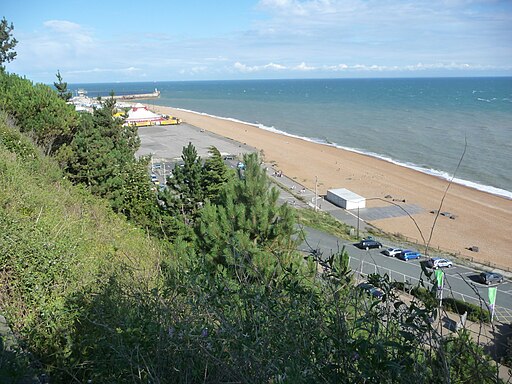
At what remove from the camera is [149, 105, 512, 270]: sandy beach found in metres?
21.6

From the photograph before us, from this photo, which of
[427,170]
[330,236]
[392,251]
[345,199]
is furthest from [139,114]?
[392,251]

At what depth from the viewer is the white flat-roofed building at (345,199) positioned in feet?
84.2

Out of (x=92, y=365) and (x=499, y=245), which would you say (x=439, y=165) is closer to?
(x=499, y=245)

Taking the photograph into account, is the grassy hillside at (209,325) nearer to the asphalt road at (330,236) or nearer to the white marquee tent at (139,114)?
the asphalt road at (330,236)

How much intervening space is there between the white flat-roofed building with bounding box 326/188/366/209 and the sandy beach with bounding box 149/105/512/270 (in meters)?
0.64

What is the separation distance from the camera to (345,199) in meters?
26.0

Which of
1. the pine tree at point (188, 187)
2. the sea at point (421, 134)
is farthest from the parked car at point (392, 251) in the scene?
the sea at point (421, 134)

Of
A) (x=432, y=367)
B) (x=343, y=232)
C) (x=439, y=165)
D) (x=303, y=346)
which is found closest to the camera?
(x=432, y=367)

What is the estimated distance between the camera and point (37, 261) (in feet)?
13.5

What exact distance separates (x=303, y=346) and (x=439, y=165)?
121ft

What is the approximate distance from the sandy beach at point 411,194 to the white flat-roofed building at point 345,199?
0.64m

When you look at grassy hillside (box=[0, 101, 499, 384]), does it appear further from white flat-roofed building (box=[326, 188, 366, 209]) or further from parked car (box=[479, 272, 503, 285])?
white flat-roofed building (box=[326, 188, 366, 209])

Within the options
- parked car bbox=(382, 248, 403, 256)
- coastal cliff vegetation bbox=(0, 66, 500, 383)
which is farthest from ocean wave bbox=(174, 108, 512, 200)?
coastal cliff vegetation bbox=(0, 66, 500, 383)

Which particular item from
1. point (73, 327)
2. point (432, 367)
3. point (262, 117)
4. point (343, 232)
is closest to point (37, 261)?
point (73, 327)
